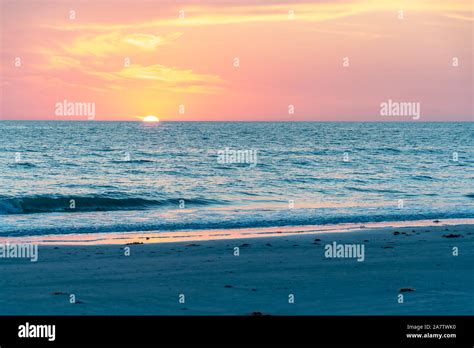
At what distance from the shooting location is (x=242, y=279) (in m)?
11.1

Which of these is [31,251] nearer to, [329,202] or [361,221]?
[361,221]

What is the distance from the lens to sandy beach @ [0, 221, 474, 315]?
922cm

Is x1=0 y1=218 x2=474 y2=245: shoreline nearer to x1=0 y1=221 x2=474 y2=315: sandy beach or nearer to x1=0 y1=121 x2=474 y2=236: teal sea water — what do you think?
x1=0 y1=121 x2=474 y2=236: teal sea water

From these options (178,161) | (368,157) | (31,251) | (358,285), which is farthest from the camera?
(368,157)

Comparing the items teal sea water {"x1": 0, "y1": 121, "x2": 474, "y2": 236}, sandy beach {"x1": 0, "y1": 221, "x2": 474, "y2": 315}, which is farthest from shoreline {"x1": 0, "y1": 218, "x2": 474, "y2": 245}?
sandy beach {"x1": 0, "y1": 221, "x2": 474, "y2": 315}

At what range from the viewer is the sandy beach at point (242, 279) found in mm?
9219

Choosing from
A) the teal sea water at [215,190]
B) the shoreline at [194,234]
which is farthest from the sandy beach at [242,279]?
the teal sea water at [215,190]

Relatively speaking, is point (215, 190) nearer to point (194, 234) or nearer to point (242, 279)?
point (194, 234)

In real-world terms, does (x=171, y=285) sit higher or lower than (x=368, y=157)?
lower

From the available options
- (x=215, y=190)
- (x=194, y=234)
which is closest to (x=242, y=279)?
(x=194, y=234)

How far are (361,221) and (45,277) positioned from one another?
12.2 metres

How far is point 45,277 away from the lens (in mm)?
11398

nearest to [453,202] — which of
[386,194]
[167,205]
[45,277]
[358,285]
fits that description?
[386,194]
